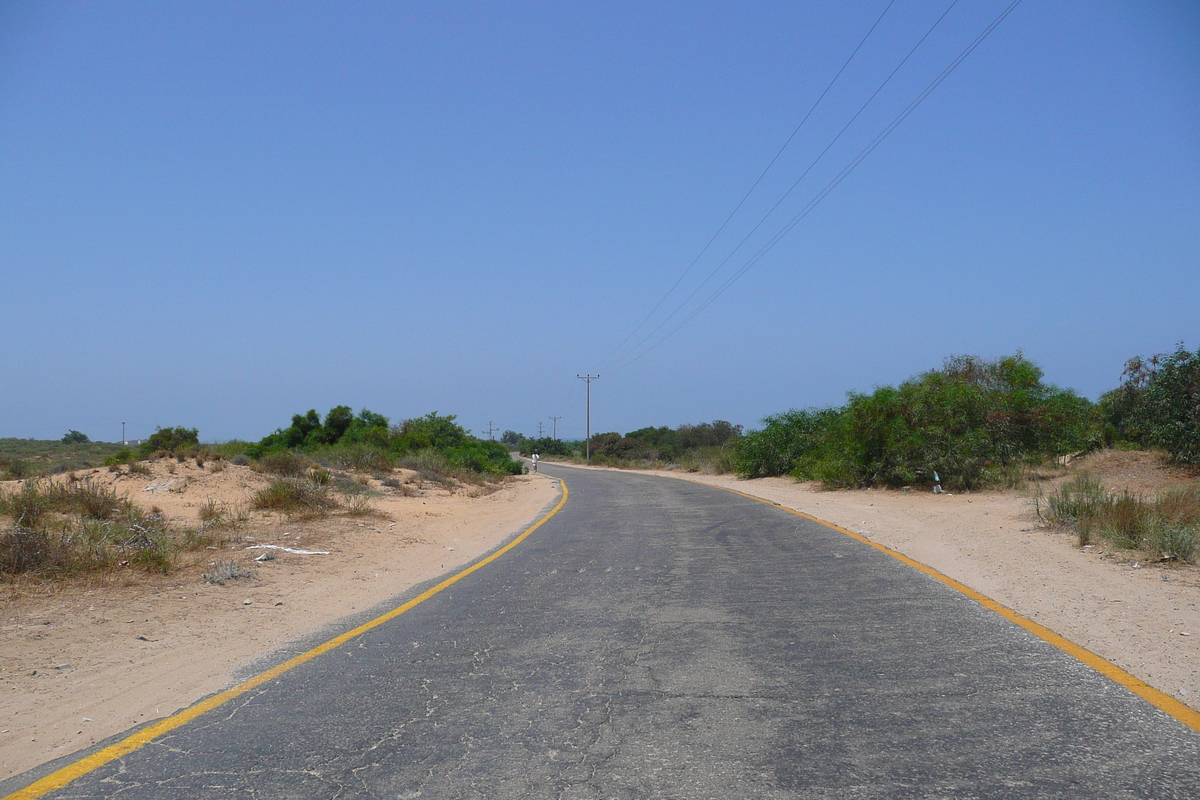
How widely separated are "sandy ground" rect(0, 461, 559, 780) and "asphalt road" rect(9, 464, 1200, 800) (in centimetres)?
73

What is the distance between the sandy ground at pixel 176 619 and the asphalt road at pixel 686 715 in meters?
0.73

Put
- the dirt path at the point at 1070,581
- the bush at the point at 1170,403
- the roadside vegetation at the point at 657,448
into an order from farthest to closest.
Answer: the roadside vegetation at the point at 657,448, the bush at the point at 1170,403, the dirt path at the point at 1070,581

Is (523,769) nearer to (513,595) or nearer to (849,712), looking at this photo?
(849,712)

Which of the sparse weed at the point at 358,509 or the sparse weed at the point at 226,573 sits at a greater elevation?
the sparse weed at the point at 358,509

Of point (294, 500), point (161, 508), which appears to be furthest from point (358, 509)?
point (161, 508)

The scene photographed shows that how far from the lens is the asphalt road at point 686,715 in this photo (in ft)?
12.2

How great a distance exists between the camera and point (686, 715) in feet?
15.0

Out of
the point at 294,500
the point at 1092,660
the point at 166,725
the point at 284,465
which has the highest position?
the point at 284,465

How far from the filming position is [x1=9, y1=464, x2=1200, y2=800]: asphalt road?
3.71 meters

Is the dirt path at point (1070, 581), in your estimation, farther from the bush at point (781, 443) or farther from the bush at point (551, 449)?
the bush at point (551, 449)

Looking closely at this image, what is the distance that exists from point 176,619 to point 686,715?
17.6 ft

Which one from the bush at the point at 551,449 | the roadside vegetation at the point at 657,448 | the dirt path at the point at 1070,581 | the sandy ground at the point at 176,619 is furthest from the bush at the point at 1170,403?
the bush at the point at 551,449

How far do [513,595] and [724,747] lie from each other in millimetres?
4623

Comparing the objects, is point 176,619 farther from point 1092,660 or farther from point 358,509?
point 358,509
